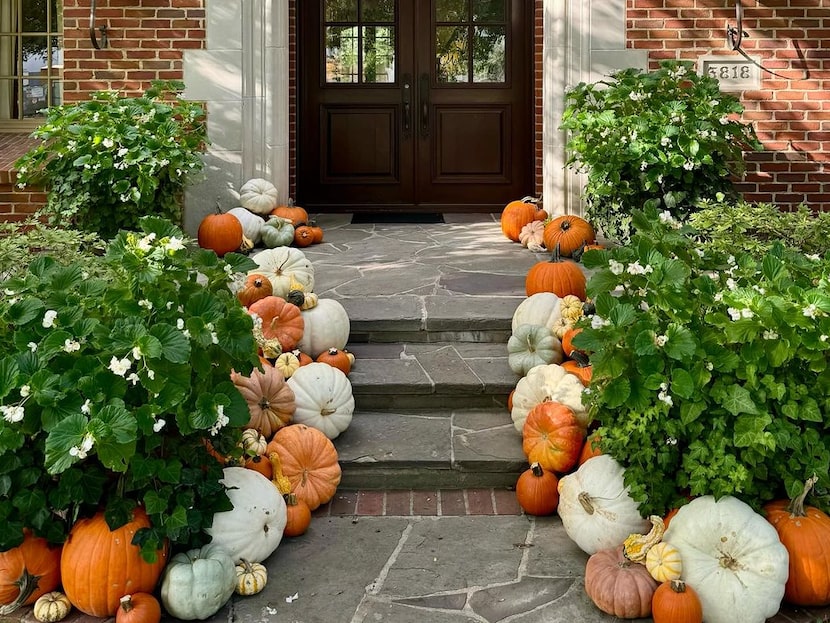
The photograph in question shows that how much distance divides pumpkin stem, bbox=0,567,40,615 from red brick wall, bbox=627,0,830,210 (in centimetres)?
568

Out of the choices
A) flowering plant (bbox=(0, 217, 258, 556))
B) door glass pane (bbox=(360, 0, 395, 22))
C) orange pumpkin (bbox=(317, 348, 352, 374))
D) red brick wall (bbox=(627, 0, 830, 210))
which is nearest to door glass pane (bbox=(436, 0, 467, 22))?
door glass pane (bbox=(360, 0, 395, 22))

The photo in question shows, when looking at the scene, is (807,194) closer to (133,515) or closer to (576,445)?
(576,445)

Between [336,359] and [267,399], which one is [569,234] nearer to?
[336,359]

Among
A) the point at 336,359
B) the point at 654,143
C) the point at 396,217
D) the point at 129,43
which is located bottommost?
the point at 336,359

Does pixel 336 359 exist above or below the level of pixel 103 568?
above

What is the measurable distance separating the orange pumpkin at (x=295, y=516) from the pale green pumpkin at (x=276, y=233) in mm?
3611

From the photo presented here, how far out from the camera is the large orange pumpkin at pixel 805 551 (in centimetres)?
349

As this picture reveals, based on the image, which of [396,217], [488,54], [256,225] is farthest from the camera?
[488,54]

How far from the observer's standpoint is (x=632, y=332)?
3695mm

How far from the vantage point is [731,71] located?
300 inches

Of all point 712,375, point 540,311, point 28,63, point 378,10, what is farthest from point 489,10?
point 712,375

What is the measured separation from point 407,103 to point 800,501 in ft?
20.7

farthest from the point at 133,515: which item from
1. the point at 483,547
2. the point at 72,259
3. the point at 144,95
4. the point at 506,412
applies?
the point at 144,95

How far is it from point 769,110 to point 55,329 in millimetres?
5839
